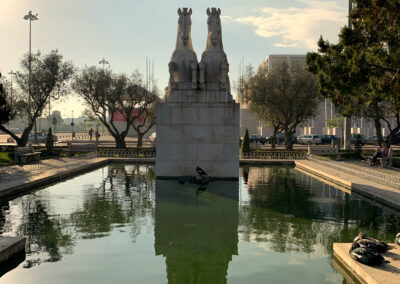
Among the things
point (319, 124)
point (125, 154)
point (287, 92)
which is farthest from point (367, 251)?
point (319, 124)

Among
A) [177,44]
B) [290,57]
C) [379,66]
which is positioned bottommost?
[379,66]

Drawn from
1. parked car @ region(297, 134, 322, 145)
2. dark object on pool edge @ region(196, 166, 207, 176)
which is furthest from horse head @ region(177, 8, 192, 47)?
parked car @ region(297, 134, 322, 145)

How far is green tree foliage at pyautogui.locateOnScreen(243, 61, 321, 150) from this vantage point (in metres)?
36.1

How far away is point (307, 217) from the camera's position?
1213cm

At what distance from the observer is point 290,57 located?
291 ft

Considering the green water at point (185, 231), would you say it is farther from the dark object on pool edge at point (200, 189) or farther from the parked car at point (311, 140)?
the parked car at point (311, 140)

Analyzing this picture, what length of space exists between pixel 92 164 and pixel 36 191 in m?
8.44

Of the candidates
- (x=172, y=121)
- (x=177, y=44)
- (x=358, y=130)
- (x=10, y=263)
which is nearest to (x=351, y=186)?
(x=172, y=121)

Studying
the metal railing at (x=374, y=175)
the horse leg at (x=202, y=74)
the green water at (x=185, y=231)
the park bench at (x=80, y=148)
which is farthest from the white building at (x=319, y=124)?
the green water at (x=185, y=231)

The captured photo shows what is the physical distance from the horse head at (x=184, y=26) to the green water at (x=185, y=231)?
22.1 ft

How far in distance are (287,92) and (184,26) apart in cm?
1870

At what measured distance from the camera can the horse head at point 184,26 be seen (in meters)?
19.4

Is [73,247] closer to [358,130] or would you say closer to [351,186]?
[351,186]

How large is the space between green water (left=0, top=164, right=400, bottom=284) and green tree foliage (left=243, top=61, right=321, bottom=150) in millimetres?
19499
